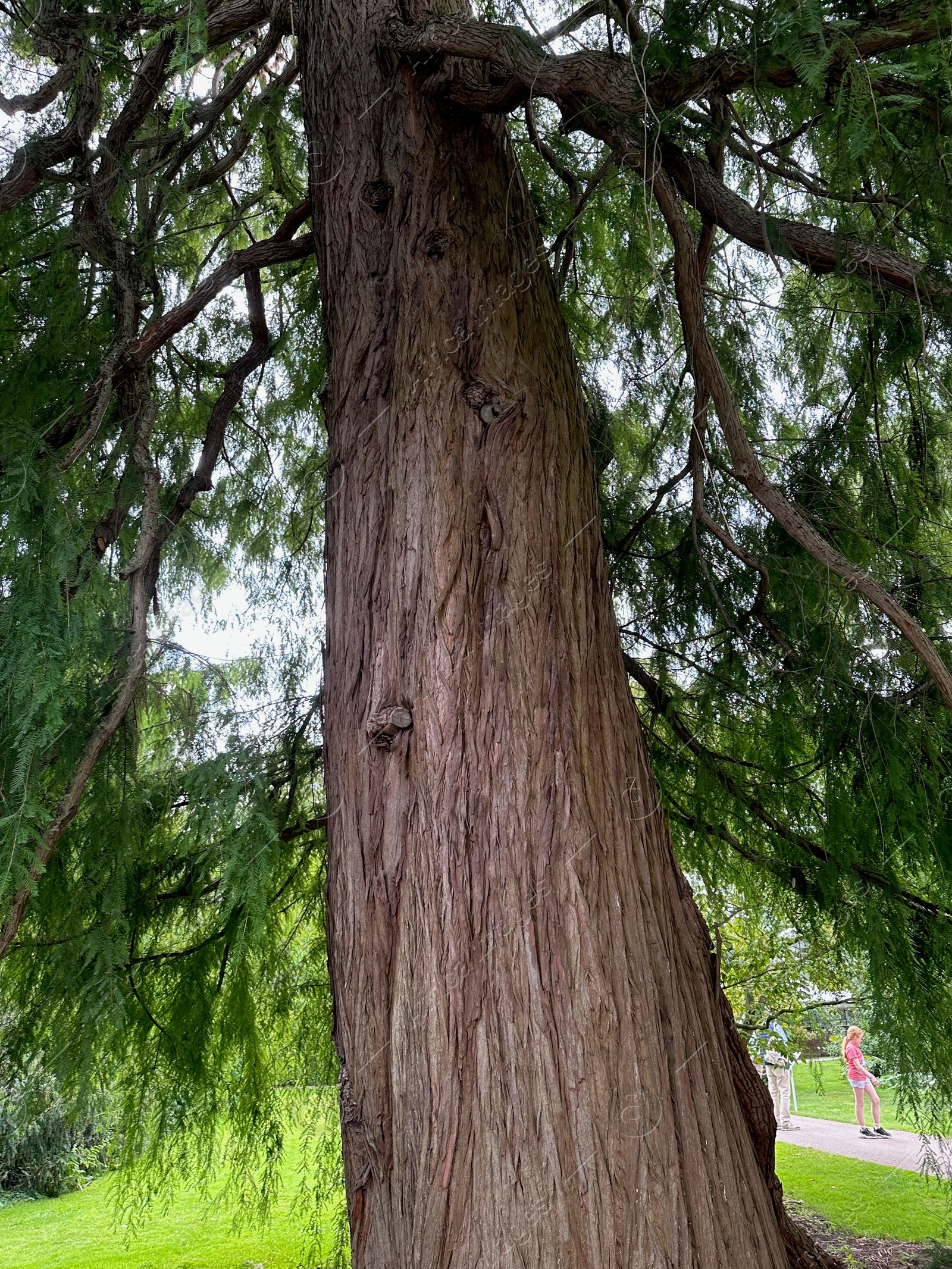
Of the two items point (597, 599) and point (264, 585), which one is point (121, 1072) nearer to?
point (264, 585)

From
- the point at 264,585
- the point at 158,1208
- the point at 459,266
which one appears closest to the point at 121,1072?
the point at 264,585

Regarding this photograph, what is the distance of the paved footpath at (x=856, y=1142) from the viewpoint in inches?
267

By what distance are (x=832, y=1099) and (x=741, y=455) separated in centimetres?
1156

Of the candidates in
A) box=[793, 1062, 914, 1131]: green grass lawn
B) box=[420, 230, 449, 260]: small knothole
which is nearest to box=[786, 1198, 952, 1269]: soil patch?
box=[793, 1062, 914, 1131]: green grass lawn

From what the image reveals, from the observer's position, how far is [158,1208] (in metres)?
7.31

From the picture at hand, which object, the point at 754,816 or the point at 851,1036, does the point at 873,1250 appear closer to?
the point at 851,1036

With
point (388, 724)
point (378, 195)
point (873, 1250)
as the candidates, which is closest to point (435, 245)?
point (378, 195)

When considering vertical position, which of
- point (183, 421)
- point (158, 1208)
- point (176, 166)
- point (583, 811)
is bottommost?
point (158, 1208)

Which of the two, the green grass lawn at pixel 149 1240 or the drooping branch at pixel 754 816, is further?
the green grass lawn at pixel 149 1240

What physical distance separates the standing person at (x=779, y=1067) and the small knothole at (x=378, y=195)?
4.63 metres

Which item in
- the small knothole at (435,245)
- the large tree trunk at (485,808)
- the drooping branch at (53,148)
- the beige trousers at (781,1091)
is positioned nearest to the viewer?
the large tree trunk at (485,808)

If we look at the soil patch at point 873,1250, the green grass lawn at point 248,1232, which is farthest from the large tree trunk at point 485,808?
the green grass lawn at point 248,1232

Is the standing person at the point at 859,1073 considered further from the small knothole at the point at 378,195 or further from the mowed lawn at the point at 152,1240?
the small knothole at the point at 378,195

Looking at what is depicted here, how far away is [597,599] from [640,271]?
161 cm
